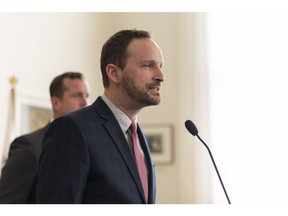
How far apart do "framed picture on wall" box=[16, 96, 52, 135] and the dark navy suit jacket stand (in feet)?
12.4

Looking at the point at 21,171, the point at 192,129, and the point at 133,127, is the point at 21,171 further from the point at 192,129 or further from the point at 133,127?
the point at 192,129

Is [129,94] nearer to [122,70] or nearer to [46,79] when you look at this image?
[122,70]

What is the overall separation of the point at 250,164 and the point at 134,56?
13.9 ft

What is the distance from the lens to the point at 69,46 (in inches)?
271

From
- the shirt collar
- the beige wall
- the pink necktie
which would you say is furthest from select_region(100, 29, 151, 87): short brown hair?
the beige wall

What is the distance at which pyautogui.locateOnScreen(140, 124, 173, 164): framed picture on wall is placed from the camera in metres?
6.98

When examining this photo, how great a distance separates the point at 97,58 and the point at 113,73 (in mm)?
5149

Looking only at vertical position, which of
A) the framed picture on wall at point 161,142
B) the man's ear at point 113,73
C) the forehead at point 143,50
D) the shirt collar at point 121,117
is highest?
the forehead at point 143,50

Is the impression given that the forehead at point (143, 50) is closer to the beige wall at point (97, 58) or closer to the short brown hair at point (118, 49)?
the short brown hair at point (118, 49)

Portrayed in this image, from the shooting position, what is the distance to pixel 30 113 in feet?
19.4

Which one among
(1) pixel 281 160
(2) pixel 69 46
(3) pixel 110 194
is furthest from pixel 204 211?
(2) pixel 69 46

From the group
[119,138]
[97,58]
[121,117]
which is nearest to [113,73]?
[121,117]

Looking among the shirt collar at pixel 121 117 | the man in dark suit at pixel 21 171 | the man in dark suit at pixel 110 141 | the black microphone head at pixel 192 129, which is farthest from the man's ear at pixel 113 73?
the man in dark suit at pixel 21 171

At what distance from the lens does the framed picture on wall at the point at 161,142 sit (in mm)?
6977
